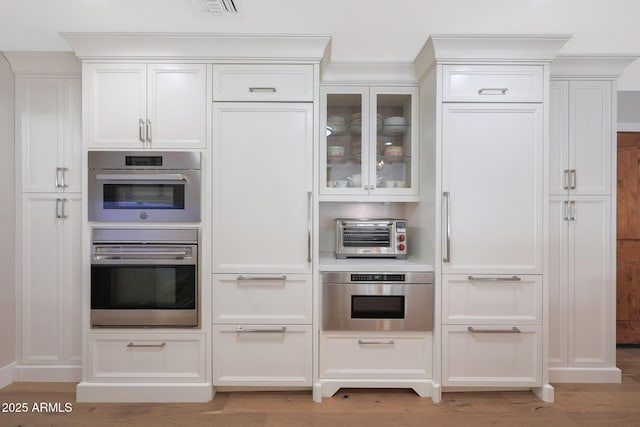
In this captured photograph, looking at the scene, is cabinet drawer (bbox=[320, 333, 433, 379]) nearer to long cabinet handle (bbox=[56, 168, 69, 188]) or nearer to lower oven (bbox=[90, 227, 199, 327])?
lower oven (bbox=[90, 227, 199, 327])

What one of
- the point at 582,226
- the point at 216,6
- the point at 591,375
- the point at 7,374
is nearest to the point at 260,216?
the point at 216,6

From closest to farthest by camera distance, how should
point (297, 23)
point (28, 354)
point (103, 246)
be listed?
point (297, 23) < point (103, 246) < point (28, 354)

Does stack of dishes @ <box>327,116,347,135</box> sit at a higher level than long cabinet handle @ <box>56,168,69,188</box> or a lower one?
higher

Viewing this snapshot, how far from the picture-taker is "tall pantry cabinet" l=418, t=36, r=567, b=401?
7.77 feet

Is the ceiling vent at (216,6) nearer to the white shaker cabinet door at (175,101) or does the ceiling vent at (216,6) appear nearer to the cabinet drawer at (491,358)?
the white shaker cabinet door at (175,101)

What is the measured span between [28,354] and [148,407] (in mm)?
1032

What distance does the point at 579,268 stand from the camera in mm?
2684

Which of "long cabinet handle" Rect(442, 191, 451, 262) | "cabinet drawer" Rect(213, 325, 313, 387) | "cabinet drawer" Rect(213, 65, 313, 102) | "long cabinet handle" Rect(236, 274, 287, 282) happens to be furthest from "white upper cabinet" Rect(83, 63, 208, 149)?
"long cabinet handle" Rect(442, 191, 451, 262)

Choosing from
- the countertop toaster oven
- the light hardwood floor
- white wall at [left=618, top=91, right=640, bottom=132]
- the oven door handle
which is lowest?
the light hardwood floor

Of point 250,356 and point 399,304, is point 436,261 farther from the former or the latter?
point 250,356

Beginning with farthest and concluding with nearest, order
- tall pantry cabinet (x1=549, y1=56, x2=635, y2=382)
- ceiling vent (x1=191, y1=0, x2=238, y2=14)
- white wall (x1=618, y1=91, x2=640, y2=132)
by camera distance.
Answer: white wall (x1=618, y1=91, x2=640, y2=132) < tall pantry cabinet (x1=549, y1=56, x2=635, y2=382) < ceiling vent (x1=191, y1=0, x2=238, y2=14)

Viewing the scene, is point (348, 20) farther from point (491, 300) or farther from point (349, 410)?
point (349, 410)

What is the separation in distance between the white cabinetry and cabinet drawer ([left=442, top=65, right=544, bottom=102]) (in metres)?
0.88

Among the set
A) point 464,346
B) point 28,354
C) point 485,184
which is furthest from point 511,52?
point 28,354
